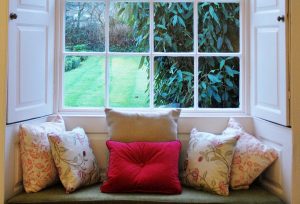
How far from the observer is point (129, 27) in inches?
103

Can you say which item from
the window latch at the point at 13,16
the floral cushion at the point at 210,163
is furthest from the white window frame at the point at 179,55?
the window latch at the point at 13,16

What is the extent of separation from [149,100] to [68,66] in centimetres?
62

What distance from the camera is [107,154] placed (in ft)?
8.13

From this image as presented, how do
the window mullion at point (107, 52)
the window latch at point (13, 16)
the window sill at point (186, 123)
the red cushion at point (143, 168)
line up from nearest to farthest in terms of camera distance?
the window latch at point (13, 16) → the red cushion at point (143, 168) → the window sill at point (186, 123) → the window mullion at point (107, 52)

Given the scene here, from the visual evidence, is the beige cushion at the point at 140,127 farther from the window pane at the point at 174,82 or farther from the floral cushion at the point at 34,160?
the floral cushion at the point at 34,160

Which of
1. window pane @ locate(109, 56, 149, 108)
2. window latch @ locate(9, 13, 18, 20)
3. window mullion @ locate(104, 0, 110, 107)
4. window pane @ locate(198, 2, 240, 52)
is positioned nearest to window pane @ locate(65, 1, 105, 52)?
window mullion @ locate(104, 0, 110, 107)

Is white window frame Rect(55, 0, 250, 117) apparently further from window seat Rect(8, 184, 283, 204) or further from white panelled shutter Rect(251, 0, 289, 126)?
Answer: window seat Rect(8, 184, 283, 204)

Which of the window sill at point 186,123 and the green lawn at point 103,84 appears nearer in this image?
the window sill at point 186,123

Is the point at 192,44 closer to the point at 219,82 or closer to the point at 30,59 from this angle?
the point at 219,82

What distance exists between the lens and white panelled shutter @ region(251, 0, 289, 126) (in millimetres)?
2074

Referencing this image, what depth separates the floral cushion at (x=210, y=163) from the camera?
7.04ft

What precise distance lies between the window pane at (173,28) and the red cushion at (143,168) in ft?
2.43

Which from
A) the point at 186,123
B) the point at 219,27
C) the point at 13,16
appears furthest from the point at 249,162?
the point at 13,16

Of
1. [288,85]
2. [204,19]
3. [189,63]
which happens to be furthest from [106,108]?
[288,85]
